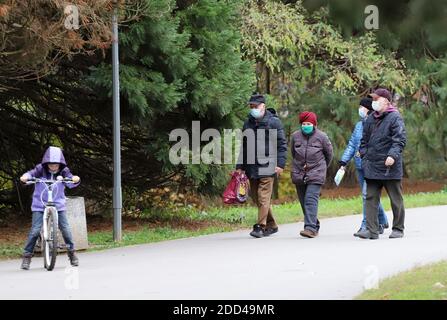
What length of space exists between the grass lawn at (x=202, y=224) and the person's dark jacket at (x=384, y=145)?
3234 millimetres

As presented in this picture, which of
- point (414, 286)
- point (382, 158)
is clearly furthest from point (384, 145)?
point (414, 286)

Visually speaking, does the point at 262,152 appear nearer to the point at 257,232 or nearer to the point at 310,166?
the point at 310,166

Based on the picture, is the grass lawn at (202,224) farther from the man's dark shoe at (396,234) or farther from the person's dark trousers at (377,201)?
the man's dark shoe at (396,234)

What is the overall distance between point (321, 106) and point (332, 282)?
19.1 meters

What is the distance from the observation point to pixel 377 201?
14.6 metres

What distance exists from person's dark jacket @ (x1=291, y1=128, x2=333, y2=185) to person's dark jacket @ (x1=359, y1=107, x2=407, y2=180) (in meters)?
0.89

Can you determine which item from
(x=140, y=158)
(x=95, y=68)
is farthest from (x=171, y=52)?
(x=140, y=158)

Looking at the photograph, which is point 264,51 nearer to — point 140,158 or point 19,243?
point 140,158

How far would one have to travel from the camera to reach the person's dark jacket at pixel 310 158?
15.2m

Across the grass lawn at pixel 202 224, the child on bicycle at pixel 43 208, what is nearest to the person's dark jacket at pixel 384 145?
the grass lawn at pixel 202 224

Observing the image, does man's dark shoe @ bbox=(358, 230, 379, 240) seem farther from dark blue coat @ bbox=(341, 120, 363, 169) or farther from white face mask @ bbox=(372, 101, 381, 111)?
white face mask @ bbox=(372, 101, 381, 111)

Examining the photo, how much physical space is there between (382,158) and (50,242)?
4967 millimetres

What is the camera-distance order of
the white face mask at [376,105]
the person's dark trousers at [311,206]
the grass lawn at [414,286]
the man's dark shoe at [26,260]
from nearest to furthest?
the grass lawn at [414,286] → the man's dark shoe at [26,260] → the white face mask at [376,105] → the person's dark trousers at [311,206]
